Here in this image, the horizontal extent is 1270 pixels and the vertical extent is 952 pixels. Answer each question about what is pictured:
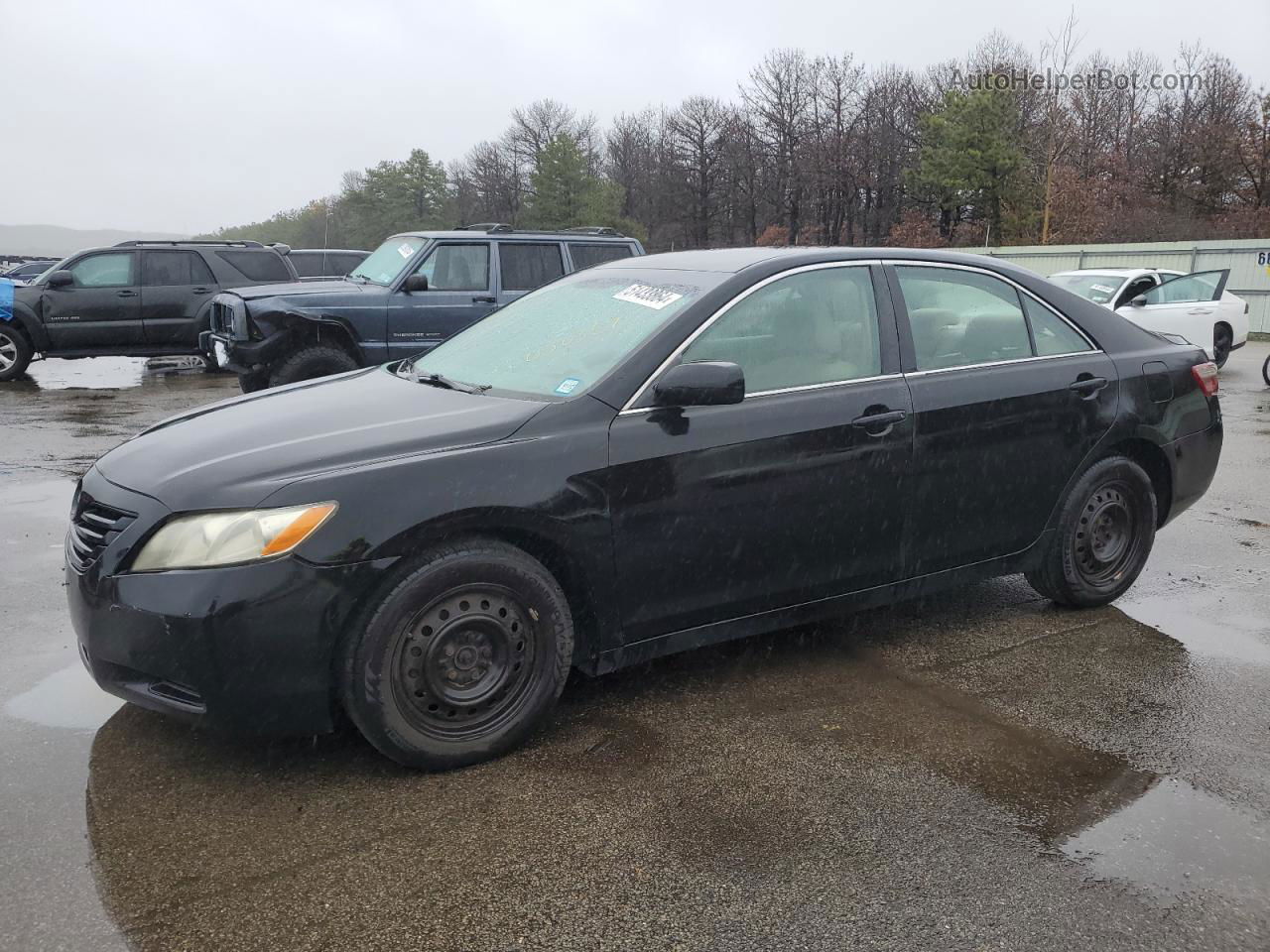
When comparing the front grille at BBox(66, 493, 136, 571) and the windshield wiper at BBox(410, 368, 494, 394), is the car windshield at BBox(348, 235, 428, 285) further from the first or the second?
the front grille at BBox(66, 493, 136, 571)

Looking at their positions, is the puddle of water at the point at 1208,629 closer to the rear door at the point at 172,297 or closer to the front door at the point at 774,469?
the front door at the point at 774,469

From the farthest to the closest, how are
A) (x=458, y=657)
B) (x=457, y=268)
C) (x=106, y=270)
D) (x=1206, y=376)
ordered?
(x=106, y=270) < (x=457, y=268) < (x=1206, y=376) < (x=458, y=657)

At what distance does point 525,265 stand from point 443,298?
101 cm

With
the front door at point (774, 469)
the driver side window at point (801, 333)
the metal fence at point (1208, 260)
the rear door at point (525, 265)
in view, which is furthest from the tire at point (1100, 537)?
the metal fence at point (1208, 260)

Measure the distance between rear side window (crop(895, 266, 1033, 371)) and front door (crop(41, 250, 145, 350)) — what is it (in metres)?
13.4

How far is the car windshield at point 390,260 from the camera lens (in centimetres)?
1120

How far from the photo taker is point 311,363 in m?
10.7

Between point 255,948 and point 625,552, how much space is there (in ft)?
5.31

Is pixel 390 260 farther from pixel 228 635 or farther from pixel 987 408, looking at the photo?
pixel 228 635

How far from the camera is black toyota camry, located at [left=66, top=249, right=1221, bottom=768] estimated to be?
316 cm

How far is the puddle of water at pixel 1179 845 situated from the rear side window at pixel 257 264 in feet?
47.7

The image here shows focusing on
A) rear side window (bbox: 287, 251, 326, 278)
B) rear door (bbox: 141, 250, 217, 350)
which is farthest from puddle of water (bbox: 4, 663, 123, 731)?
rear side window (bbox: 287, 251, 326, 278)

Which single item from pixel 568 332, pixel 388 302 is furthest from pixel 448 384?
pixel 388 302

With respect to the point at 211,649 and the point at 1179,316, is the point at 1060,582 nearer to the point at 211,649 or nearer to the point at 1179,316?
the point at 211,649
